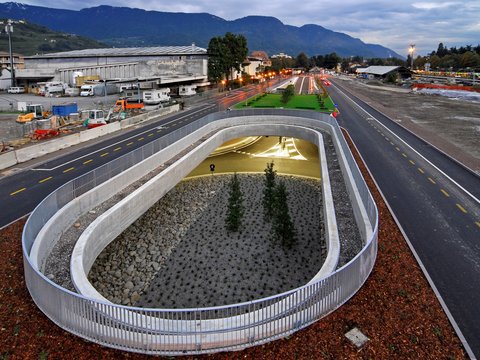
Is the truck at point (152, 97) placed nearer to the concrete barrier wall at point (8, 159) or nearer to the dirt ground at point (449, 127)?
the concrete barrier wall at point (8, 159)

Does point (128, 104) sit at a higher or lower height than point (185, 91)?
lower

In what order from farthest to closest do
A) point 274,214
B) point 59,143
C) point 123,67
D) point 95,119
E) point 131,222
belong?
point 123,67
point 95,119
point 59,143
point 274,214
point 131,222

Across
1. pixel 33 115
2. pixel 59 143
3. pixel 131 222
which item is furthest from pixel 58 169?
pixel 33 115

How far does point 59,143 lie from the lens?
37.7 metres

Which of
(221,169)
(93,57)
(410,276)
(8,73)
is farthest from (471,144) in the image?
(8,73)

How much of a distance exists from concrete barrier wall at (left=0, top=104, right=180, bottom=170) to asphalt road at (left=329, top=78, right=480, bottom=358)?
27.8 meters

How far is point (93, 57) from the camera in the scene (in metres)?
111

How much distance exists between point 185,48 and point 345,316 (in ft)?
376

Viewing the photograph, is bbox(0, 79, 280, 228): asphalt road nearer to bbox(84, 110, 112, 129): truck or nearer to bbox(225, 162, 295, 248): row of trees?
bbox(84, 110, 112, 129): truck

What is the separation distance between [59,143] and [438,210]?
3244 centimetres

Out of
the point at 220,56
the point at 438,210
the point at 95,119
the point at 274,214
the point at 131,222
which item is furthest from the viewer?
the point at 220,56

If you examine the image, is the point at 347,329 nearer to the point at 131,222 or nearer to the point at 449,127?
the point at 131,222

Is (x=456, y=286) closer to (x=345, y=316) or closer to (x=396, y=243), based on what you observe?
(x=396, y=243)

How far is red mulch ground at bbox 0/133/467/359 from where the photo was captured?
10734 mm
